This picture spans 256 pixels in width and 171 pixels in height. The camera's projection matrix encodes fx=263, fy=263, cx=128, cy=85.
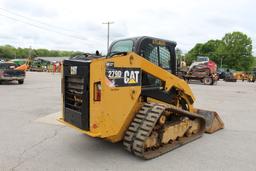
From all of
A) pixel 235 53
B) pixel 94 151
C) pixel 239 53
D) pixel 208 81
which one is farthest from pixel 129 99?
pixel 239 53

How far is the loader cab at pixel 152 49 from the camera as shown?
5102mm

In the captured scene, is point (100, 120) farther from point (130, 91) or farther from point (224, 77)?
point (224, 77)

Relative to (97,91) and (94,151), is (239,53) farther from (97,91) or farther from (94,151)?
(97,91)

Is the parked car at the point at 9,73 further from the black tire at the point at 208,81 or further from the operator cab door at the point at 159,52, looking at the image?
the black tire at the point at 208,81

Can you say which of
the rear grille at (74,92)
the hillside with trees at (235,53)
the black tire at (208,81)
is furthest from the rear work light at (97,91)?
the hillside with trees at (235,53)

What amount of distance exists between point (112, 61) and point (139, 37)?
1206mm

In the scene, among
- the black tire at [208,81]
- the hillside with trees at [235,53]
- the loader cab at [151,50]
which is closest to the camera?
the loader cab at [151,50]

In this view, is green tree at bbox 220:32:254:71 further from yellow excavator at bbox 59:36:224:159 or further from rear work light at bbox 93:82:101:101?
rear work light at bbox 93:82:101:101

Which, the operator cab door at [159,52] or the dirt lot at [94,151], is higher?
the operator cab door at [159,52]

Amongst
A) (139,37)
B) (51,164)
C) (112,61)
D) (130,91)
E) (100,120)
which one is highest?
(139,37)

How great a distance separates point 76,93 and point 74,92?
0.26 feet

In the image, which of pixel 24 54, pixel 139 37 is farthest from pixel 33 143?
pixel 24 54

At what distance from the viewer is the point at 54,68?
40.5m

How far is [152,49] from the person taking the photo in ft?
17.5
